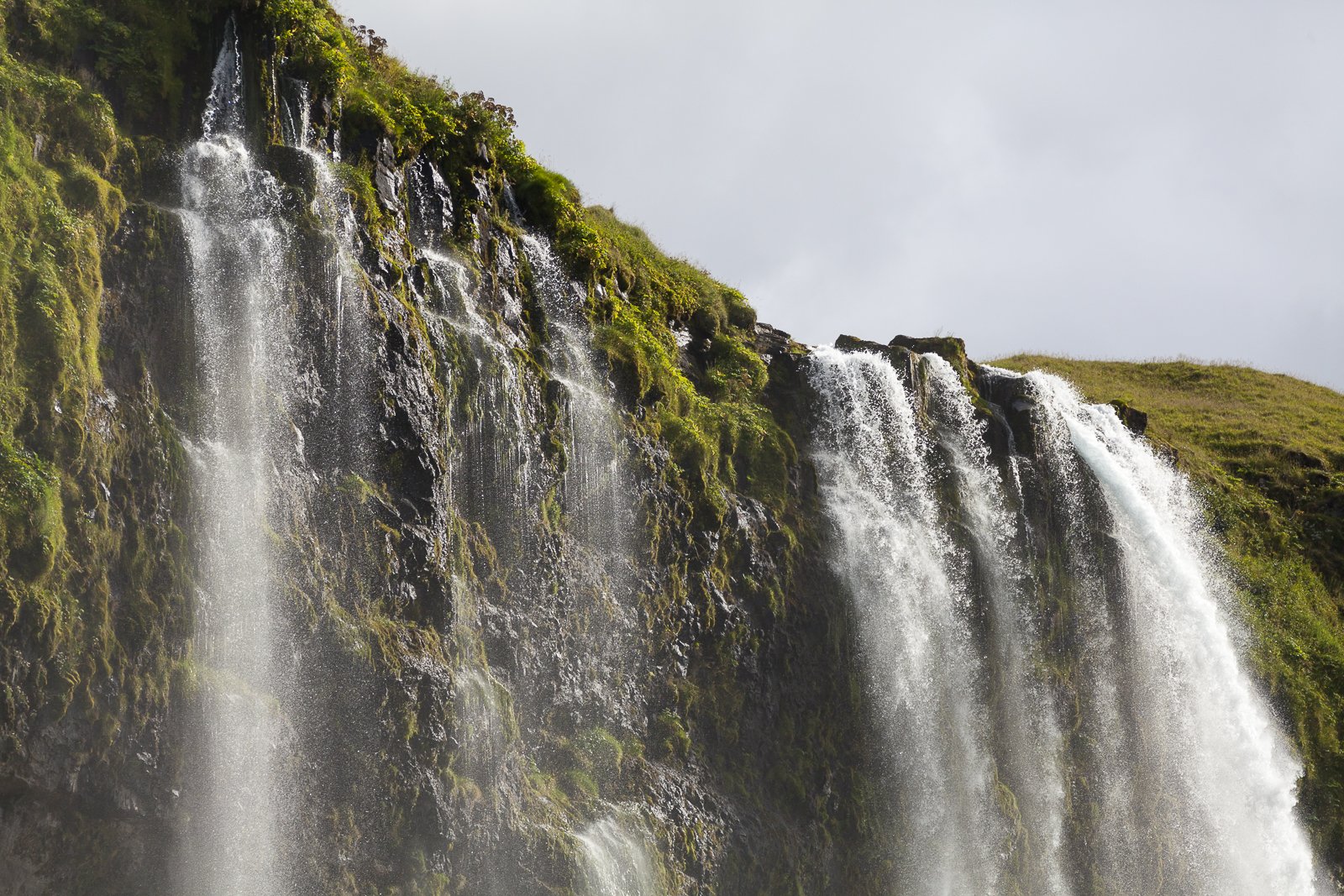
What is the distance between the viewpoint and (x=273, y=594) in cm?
1396

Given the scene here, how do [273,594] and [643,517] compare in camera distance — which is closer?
[273,594]

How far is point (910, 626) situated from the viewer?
22062 mm

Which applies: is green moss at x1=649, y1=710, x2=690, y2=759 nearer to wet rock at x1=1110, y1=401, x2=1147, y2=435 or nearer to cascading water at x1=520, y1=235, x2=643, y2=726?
cascading water at x1=520, y1=235, x2=643, y2=726

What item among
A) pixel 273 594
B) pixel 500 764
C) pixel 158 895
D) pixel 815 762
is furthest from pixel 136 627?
pixel 815 762

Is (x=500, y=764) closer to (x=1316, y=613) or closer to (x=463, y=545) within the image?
(x=463, y=545)

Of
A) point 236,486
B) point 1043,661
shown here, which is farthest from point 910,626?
point 236,486

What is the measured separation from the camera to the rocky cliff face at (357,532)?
1250 cm

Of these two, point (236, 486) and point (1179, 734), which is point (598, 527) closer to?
point (236, 486)

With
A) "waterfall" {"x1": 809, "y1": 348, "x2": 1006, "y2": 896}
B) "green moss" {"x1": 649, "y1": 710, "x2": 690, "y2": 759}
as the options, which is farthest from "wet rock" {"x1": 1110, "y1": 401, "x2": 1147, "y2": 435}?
"green moss" {"x1": 649, "y1": 710, "x2": 690, "y2": 759}

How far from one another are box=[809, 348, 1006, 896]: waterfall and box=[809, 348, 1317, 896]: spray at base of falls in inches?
1.6

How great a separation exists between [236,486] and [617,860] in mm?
7489

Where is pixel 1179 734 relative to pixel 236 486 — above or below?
below

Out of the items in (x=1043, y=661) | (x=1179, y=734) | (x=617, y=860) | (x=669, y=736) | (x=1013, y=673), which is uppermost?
(x=1043, y=661)

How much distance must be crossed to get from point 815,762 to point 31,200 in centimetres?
1463
